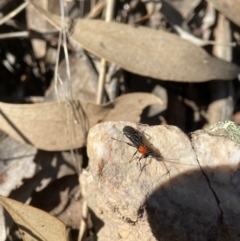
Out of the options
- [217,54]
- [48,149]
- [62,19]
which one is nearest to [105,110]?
[48,149]

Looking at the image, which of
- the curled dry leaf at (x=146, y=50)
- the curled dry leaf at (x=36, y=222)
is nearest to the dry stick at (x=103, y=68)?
the curled dry leaf at (x=146, y=50)

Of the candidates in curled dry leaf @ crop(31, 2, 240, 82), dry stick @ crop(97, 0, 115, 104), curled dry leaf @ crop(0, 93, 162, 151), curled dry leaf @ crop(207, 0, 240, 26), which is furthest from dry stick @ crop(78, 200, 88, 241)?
curled dry leaf @ crop(207, 0, 240, 26)

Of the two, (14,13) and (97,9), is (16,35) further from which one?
(97,9)

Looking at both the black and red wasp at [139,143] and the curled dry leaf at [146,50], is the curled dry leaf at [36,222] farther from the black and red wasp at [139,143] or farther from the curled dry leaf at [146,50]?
the curled dry leaf at [146,50]

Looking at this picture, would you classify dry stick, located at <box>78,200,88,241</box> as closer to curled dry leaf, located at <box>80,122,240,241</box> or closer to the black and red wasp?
curled dry leaf, located at <box>80,122,240,241</box>

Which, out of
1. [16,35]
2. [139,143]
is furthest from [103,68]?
[139,143]
